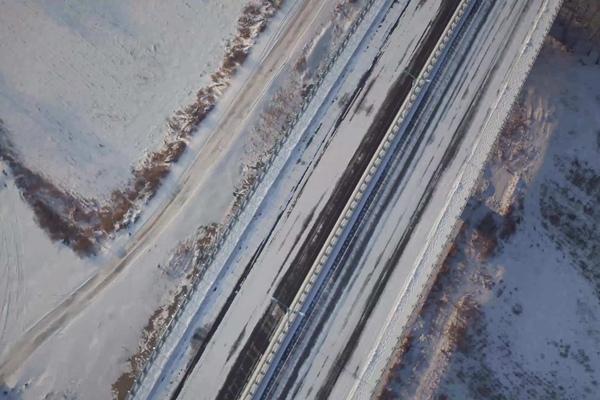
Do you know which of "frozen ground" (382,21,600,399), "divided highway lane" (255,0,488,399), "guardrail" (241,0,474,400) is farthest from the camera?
"frozen ground" (382,21,600,399)

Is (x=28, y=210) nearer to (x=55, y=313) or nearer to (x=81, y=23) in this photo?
(x=55, y=313)

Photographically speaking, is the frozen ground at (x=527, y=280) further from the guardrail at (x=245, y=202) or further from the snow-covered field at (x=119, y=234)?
the snow-covered field at (x=119, y=234)

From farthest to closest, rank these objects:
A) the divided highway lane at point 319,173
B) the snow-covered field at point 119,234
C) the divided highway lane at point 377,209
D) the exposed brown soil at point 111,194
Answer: the exposed brown soil at point 111,194 → the snow-covered field at point 119,234 → the divided highway lane at point 319,173 → the divided highway lane at point 377,209

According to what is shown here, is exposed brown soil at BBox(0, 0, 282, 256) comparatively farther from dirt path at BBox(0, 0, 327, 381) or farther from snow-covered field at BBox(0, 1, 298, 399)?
dirt path at BBox(0, 0, 327, 381)

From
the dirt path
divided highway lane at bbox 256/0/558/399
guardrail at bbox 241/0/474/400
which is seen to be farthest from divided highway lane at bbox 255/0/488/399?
the dirt path

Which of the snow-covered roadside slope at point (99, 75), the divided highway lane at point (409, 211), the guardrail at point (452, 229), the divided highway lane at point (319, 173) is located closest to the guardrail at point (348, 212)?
the divided highway lane at point (409, 211)

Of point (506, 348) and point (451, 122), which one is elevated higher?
point (451, 122)

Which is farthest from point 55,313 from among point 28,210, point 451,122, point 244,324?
point 451,122
